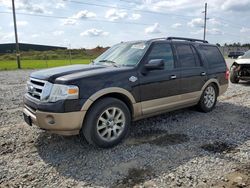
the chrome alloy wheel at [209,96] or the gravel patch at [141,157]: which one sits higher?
the chrome alloy wheel at [209,96]

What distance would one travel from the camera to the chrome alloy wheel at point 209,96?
7.01m

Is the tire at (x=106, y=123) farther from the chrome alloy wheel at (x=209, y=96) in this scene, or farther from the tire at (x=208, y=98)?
the chrome alloy wheel at (x=209, y=96)

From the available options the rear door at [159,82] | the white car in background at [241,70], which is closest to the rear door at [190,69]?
the rear door at [159,82]

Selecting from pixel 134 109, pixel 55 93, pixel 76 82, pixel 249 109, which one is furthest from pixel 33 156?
pixel 249 109

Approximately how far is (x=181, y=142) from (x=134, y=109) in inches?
38.6

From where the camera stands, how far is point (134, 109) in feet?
16.9

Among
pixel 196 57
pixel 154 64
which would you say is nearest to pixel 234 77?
pixel 196 57

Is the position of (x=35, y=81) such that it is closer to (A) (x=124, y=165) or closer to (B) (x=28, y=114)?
(B) (x=28, y=114)

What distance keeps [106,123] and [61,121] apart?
0.76 meters

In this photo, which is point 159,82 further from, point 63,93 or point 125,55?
point 63,93

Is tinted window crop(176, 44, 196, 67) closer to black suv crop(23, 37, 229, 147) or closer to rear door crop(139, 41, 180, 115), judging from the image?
black suv crop(23, 37, 229, 147)

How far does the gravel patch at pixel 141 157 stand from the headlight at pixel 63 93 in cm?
88

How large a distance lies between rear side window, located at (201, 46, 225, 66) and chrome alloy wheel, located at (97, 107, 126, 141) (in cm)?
312

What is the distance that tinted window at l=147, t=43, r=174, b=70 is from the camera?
5.60 metres
